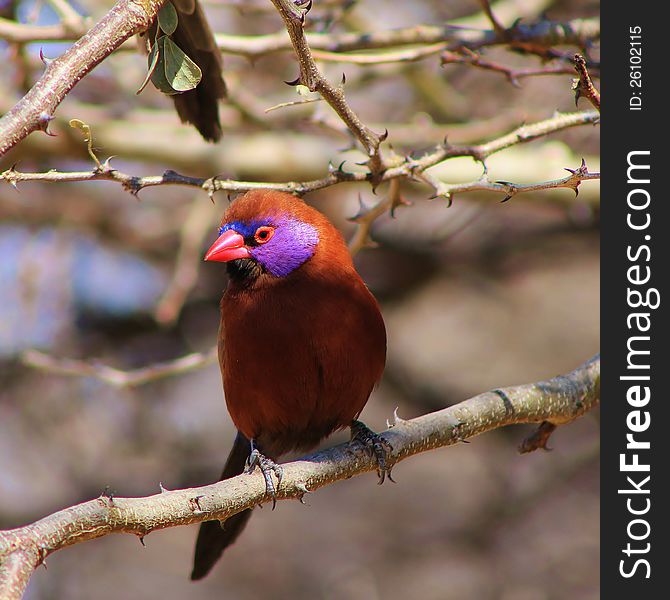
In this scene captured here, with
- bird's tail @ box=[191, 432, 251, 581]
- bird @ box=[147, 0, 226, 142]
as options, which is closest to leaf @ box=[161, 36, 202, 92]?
bird @ box=[147, 0, 226, 142]

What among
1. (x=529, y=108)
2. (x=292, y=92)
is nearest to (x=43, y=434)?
(x=292, y=92)

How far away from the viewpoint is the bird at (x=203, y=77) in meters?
3.20

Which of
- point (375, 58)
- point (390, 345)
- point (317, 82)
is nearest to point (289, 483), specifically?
point (317, 82)

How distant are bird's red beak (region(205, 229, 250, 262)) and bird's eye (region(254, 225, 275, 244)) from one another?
6 cm

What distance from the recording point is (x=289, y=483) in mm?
2898

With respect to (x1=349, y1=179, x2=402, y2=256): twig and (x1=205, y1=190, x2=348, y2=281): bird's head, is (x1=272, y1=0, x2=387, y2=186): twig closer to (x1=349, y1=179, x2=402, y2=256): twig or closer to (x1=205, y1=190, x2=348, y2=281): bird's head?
(x1=349, y1=179, x2=402, y2=256): twig

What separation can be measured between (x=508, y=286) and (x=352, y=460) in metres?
4.57

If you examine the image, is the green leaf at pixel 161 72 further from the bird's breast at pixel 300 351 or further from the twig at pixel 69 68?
the bird's breast at pixel 300 351

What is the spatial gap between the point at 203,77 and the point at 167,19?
0.58 metres

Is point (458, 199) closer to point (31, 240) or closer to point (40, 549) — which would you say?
point (31, 240)

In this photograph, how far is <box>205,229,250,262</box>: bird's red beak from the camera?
3566 millimetres

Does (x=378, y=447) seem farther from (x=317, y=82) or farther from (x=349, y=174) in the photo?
(x=317, y=82)

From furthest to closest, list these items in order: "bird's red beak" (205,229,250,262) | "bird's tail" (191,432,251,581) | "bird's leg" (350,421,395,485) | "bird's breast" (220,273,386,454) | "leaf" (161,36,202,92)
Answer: "bird's tail" (191,432,251,581)
"bird's red beak" (205,229,250,262)
"bird's breast" (220,273,386,454)
"bird's leg" (350,421,395,485)
"leaf" (161,36,202,92)

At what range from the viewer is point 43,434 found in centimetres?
666
